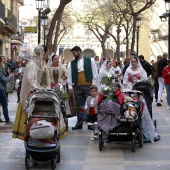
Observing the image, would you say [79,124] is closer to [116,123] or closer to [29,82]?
[116,123]

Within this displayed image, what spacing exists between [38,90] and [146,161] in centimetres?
207

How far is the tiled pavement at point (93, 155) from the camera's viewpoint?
898 cm

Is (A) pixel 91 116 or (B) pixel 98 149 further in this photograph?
(A) pixel 91 116

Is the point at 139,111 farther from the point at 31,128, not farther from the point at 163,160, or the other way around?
the point at 31,128

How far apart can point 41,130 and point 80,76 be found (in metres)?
4.74

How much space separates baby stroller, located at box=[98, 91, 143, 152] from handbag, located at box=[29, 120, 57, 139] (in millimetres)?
1695

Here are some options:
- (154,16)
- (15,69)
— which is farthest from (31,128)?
(154,16)

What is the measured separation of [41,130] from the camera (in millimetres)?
8672

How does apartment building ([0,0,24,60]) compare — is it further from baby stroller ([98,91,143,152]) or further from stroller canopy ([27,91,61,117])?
stroller canopy ([27,91,61,117])

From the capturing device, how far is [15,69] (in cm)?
2686

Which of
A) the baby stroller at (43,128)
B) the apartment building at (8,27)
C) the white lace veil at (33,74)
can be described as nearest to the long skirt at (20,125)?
the white lace veil at (33,74)

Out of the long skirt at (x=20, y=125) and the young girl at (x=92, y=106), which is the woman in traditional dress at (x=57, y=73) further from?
the long skirt at (x=20, y=125)

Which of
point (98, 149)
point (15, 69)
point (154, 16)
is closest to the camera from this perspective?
point (98, 149)

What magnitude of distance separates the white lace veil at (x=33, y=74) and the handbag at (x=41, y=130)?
1208mm
